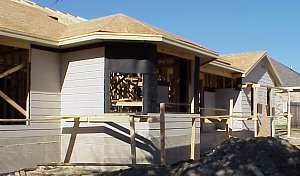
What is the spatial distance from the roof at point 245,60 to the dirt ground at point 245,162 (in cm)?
1115

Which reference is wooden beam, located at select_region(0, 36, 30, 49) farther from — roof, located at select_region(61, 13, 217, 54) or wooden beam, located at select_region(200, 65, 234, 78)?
wooden beam, located at select_region(200, 65, 234, 78)

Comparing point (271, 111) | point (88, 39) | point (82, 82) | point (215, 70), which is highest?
point (88, 39)

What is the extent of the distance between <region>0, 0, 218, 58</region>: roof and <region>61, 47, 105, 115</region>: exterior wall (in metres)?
0.49

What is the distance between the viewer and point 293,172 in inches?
259

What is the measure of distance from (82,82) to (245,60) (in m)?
11.6

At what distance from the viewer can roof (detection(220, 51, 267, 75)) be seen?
19062 millimetres

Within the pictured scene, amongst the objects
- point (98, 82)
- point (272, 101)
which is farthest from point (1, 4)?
point (272, 101)

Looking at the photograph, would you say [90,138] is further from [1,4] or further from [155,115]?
[1,4]

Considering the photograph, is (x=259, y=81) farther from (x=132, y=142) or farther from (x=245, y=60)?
(x=132, y=142)

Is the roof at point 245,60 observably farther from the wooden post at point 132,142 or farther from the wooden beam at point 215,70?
the wooden post at point 132,142

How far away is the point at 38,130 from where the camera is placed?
431 inches

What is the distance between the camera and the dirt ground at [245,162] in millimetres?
6375

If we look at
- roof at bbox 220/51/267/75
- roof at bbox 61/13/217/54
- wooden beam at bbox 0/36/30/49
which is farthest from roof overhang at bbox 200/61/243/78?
wooden beam at bbox 0/36/30/49

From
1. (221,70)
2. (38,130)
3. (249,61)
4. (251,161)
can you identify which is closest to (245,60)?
(249,61)
